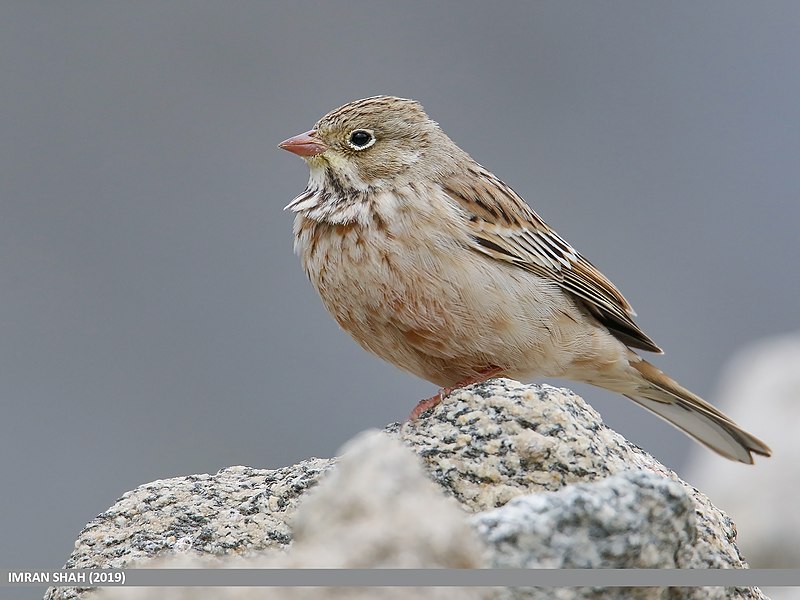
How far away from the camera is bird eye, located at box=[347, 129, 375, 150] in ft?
A: 16.3

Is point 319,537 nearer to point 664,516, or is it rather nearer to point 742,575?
point 664,516

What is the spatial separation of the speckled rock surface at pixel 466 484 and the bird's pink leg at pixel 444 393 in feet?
0.48

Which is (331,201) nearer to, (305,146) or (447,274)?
(305,146)

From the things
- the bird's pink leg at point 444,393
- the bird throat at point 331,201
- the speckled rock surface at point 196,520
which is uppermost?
the bird throat at point 331,201

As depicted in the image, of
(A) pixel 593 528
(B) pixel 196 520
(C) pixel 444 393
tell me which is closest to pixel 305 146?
(C) pixel 444 393

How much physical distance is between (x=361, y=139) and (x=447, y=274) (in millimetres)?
906

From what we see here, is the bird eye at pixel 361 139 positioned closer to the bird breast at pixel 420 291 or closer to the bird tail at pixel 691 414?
the bird breast at pixel 420 291

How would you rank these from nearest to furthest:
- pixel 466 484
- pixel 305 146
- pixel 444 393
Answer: pixel 466 484 → pixel 444 393 → pixel 305 146

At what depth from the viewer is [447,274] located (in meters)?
4.48

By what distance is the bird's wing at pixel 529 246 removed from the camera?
4934 millimetres

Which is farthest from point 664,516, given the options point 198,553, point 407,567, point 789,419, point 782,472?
point 789,419

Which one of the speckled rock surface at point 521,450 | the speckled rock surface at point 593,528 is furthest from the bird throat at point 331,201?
the speckled rock surface at point 593,528

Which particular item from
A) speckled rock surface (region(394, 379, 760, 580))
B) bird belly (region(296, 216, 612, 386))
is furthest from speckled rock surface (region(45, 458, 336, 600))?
bird belly (region(296, 216, 612, 386))

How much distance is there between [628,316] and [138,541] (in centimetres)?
292
